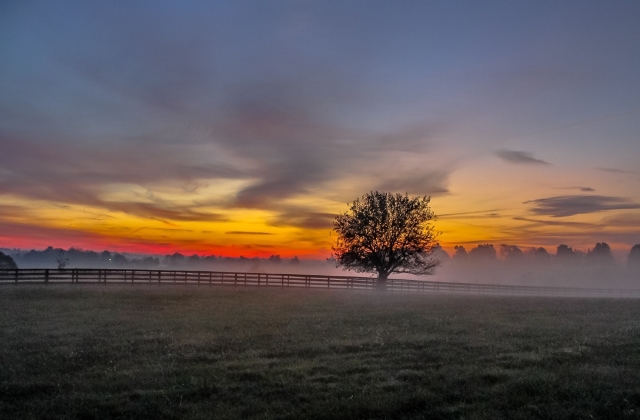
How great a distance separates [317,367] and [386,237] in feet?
121

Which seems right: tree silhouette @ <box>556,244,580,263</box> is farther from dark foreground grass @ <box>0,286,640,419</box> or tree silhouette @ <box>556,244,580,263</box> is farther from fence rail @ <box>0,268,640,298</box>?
dark foreground grass @ <box>0,286,640,419</box>

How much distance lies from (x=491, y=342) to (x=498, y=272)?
185550 mm

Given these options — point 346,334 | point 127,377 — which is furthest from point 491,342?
point 127,377

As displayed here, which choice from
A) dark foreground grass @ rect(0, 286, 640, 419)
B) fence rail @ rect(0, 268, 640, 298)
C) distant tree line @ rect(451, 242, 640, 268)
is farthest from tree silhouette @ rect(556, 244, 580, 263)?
dark foreground grass @ rect(0, 286, 640, 419)

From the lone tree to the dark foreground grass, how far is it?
2536 centimetres

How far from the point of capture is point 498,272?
186500 millimetres

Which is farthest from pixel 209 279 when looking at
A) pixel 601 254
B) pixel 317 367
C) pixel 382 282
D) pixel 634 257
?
pixel 601 254

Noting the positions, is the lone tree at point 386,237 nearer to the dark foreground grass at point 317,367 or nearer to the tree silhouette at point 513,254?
the dark foreground grass at point 317,367

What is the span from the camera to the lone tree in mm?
47812

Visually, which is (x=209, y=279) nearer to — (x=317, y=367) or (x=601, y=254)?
(x=317, y=367)

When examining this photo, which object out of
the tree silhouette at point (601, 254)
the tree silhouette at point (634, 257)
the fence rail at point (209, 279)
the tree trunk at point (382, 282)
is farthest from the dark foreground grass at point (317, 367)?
the tree silhouette at point (601, 254)

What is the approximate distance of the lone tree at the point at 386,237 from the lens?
1882 inches

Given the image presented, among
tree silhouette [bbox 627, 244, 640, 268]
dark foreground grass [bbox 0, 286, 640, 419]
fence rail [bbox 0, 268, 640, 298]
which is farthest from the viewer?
tree silhouette [bbox 627, 244, 640, 268]

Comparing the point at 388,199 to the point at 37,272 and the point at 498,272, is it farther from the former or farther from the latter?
the point at 498,272
